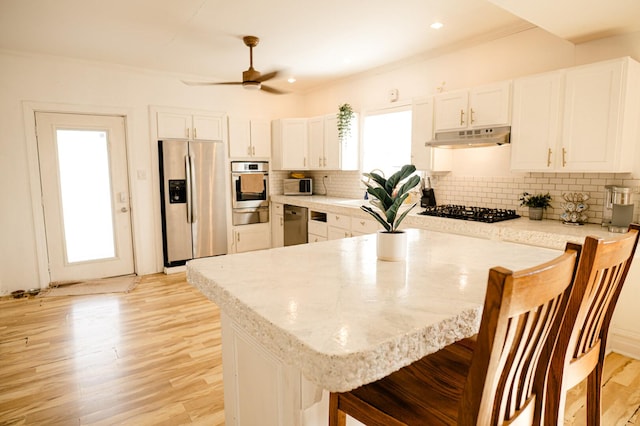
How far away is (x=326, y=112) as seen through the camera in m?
5.88

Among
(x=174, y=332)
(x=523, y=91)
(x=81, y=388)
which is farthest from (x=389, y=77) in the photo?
(x=81, y=388)

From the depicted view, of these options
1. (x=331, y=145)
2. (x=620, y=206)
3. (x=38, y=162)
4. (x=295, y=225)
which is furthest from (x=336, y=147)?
(x=38, y=162)

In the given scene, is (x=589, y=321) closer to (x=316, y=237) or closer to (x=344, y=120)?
(x=316, y=237)

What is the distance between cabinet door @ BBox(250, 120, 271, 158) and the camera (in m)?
5.81

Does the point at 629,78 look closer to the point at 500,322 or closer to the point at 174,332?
the point at 500,322

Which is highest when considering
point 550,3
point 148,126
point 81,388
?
point 550,3

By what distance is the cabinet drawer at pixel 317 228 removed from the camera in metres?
4.91

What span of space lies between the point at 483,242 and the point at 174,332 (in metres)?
2.63

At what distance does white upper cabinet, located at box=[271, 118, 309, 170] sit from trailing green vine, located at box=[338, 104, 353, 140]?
0.79m

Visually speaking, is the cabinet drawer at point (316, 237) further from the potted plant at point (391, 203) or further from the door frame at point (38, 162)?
the potted plant at point (391, 203)

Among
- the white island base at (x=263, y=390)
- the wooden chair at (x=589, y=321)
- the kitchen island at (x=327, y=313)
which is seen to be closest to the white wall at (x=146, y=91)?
the kitchen island at (x=327, y=313)

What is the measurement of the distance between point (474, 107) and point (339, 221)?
199cm

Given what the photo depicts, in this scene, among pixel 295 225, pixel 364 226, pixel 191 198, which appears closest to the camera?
pixel 364 226

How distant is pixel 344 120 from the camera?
16.8 ft
